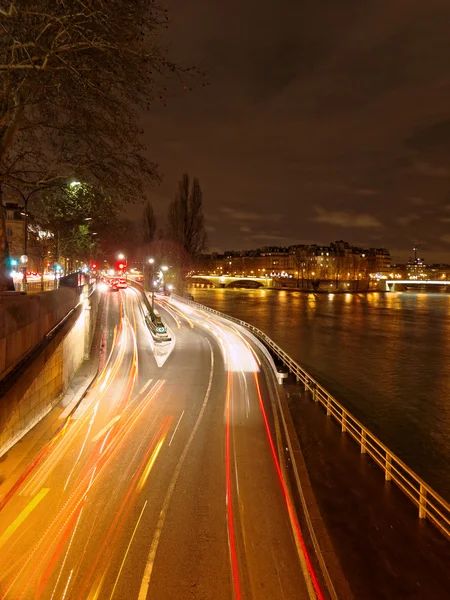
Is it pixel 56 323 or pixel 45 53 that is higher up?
pixel 45 53

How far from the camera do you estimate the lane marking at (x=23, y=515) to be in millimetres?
7465

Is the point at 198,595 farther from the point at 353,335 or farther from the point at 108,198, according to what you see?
the point at 353,335

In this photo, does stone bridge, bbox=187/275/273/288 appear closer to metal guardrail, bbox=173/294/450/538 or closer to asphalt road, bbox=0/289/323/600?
metal guardrail, bbox=173/294/450/538

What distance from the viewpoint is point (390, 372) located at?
28203 mm

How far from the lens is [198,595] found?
6148mm

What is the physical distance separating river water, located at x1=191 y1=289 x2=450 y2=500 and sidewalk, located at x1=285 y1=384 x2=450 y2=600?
3.55 meters

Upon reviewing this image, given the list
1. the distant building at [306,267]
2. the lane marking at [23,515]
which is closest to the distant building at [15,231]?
the lane marking at [23,515]

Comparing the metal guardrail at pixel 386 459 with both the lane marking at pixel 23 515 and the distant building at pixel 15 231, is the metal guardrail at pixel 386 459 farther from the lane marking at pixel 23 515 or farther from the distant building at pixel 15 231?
the distant building at pixel 15 231

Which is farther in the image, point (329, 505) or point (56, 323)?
point (56, 323)

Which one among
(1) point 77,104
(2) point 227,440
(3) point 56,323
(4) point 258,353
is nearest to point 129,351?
(4) point 258,353

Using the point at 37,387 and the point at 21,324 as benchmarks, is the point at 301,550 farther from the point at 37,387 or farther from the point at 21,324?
the point at 37,387

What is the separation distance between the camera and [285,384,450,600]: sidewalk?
21.8 feet

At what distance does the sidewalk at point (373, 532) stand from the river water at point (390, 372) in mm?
3552

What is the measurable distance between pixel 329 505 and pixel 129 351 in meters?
20.2
